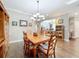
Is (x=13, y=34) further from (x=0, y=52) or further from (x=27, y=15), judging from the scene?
(x=0, y=52)

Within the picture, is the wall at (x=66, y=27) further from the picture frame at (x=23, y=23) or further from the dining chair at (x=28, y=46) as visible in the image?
the dining chair at (x=28, y=46)

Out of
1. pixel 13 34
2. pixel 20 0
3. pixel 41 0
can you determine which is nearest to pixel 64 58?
pixel 41 0

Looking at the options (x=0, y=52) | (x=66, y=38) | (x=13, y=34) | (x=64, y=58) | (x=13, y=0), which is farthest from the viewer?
(x=66, y=38)

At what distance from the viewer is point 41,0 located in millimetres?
4637

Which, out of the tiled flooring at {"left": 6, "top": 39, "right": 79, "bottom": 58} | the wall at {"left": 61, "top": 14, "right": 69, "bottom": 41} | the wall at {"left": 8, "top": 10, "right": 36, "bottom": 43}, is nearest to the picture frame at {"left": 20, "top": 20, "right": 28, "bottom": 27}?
the wall at {"left": 8, "top": 10, "right": 36, "bottom": 43}

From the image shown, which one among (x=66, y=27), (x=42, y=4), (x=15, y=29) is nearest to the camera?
(x=42, y=4)

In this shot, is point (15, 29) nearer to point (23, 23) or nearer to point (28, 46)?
point (23, 23)

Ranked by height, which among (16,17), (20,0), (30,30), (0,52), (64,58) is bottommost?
(64,58)

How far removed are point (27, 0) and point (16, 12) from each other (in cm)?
331

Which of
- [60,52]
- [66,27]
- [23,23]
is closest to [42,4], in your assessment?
[60,52]

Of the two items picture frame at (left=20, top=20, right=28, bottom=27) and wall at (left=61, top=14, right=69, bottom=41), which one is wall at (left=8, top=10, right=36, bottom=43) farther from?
wall at (left=61, top=14, right=69, bottom=41)

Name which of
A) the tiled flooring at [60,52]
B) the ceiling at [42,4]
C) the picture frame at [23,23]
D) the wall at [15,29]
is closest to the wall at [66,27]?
the ceiling at [42,4]

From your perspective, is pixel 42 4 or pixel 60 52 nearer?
pixel 60 52

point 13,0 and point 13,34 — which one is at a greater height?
point 13,0
